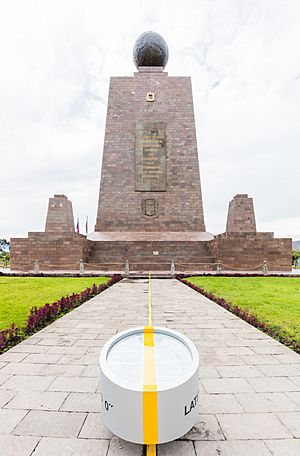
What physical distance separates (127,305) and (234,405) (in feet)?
16.1

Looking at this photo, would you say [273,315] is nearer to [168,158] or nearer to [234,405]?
[234,405]

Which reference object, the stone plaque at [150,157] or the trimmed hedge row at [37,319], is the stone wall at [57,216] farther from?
the trimmed hedge row at [37,319]

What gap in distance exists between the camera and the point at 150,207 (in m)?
22.5

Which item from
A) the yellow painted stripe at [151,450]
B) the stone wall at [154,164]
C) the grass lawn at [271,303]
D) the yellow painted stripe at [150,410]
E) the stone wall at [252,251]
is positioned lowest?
the yellow painted stripe at [151,450]

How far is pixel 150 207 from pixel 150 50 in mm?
13561

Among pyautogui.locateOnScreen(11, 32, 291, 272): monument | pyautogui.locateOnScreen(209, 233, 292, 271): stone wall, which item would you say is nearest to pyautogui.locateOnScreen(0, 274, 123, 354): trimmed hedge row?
pyautogui.locateOnScreen(11, 32, 291, 272): monument

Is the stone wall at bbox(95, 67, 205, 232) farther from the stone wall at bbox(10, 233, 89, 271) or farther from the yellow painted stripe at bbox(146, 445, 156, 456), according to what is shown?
the yellow painted stripe at bbox(146, 445, 156, 456)

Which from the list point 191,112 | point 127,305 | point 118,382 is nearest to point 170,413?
point 118,382

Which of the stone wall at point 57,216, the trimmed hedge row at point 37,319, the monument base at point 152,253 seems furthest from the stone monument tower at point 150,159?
the trimmed hedge row at point 37,319

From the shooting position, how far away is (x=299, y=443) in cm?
210

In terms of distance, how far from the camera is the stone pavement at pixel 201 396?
205 centimetres

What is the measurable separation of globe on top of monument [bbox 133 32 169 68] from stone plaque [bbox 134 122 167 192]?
6169mm

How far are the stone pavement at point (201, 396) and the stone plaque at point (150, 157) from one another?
59.6 feet

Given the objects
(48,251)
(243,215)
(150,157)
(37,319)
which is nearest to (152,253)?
(48,251)
